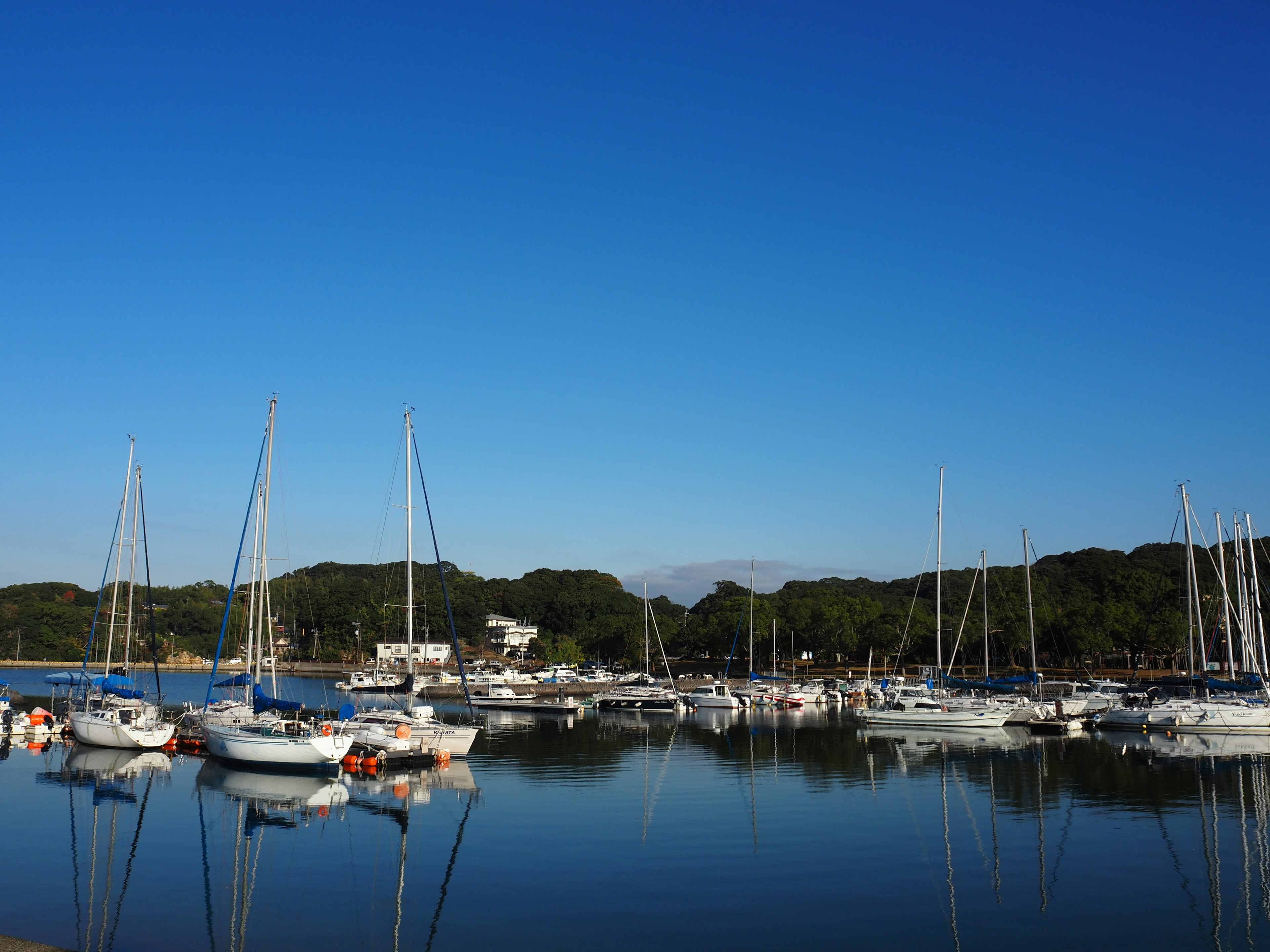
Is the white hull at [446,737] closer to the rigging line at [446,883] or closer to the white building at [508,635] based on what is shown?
the rigging line at [446,883]

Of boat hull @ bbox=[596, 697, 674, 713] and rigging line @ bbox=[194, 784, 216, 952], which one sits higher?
rigging line @ bbox=[194, 784, 216, 952]

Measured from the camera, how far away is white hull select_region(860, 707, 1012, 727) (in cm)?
5975

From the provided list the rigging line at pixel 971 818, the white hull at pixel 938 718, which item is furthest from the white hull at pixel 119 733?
the white hull at pixel 938 718

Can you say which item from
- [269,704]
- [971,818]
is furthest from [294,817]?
[971,818]

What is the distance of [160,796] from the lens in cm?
3288

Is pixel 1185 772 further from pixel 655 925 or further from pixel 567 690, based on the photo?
pixel 567 690

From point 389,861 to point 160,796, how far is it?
13.3m

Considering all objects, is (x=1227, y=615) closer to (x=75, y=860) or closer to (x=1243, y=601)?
(x=1243, y=601)

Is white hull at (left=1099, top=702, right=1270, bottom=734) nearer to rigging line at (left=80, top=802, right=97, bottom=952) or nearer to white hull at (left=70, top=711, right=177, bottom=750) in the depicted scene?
white hull at (left=70, top=711, right=177, bottom=750)

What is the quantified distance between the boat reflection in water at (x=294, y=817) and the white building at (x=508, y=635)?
13718cm

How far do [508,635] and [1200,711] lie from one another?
446 feet

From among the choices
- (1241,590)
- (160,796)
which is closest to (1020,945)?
(160,796)

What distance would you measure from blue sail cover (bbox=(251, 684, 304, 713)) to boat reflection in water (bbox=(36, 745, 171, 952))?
165 inches

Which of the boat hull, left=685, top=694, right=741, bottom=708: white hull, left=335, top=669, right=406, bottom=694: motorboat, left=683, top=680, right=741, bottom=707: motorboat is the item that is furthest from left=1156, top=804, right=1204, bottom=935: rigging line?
left=683, top=680, right=741, bottom=707: motorboat
